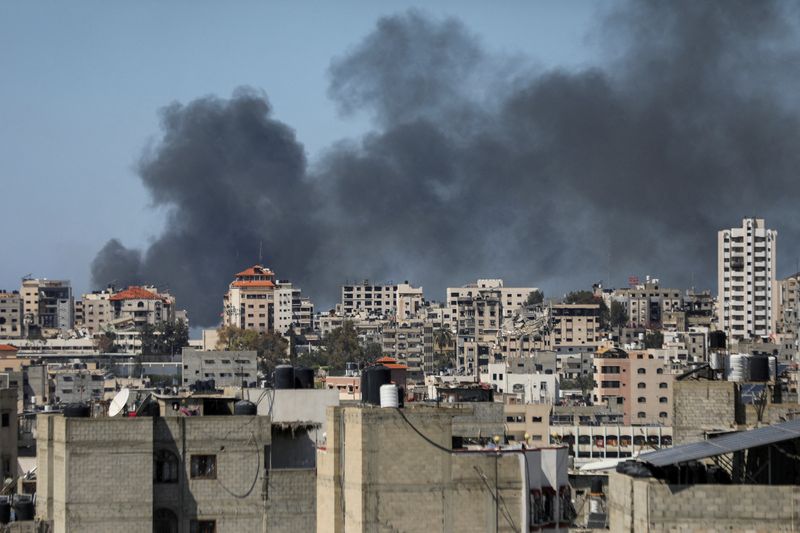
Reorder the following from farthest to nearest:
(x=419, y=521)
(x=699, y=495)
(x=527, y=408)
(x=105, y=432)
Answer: (x=527, y=408) < (x=105, y=432) < (x=419, y=521) < (x=699, y=495)

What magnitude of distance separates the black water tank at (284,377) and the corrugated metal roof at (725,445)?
14.6m

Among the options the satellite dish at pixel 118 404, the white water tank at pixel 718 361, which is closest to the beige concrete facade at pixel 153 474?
the satellite dish at pixel 118 404

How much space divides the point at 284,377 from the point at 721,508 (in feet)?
55.2

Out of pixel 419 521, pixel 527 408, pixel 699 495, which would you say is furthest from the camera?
pixel 527 408

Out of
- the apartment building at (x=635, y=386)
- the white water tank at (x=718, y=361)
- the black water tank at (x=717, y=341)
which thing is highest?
the apartment building at (x=635, y=386)

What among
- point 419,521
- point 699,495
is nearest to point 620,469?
point 699,495

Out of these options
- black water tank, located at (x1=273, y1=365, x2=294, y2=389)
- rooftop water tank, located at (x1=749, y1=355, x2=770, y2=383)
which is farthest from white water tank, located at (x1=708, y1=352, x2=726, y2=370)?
black water tank, located at (x1=273, y1=365, x2=294, y2=389)

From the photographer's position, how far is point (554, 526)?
24250mm

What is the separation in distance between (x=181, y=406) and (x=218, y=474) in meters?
3.27

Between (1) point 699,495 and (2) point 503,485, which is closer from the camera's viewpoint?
(1) point 699,495

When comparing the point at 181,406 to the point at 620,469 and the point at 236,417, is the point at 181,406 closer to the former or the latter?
the point at 236,417

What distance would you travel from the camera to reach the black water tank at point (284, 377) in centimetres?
3419

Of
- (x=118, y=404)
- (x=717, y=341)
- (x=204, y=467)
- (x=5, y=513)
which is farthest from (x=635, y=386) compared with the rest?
(x=204, y=467)

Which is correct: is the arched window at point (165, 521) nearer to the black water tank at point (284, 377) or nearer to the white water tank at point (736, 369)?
the black water tank at point (284, 377)
